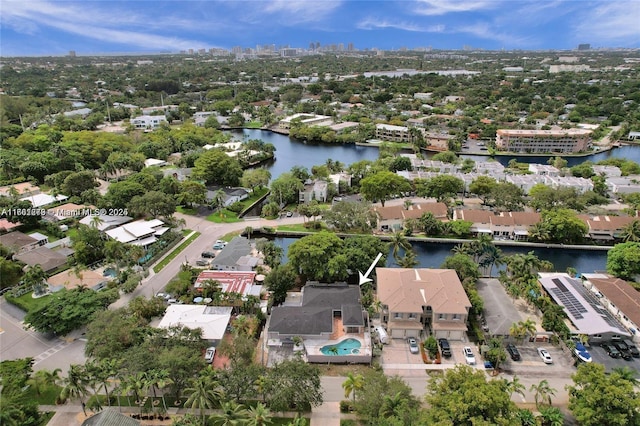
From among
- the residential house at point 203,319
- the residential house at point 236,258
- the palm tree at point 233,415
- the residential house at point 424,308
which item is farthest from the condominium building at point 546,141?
the palm tree at point 233,415

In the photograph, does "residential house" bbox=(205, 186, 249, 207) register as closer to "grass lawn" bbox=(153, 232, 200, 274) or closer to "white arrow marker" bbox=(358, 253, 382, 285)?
"grass lawn" bbox=(153, 232, 200, 274)

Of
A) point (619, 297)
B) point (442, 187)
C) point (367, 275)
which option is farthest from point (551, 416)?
point (442, 187)

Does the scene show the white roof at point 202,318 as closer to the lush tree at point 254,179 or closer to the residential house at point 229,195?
the residential house at point 229,195

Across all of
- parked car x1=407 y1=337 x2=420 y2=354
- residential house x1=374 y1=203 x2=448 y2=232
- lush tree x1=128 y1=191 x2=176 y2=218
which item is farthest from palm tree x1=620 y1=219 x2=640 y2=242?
lush tree x1=128 y1=191 x2=176 y2=218

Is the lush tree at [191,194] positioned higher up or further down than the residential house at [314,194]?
higher up

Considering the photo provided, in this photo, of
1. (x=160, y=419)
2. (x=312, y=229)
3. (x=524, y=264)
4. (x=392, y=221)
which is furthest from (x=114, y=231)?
(x=524, y=264)

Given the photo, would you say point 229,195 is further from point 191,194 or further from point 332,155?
point 332,155
